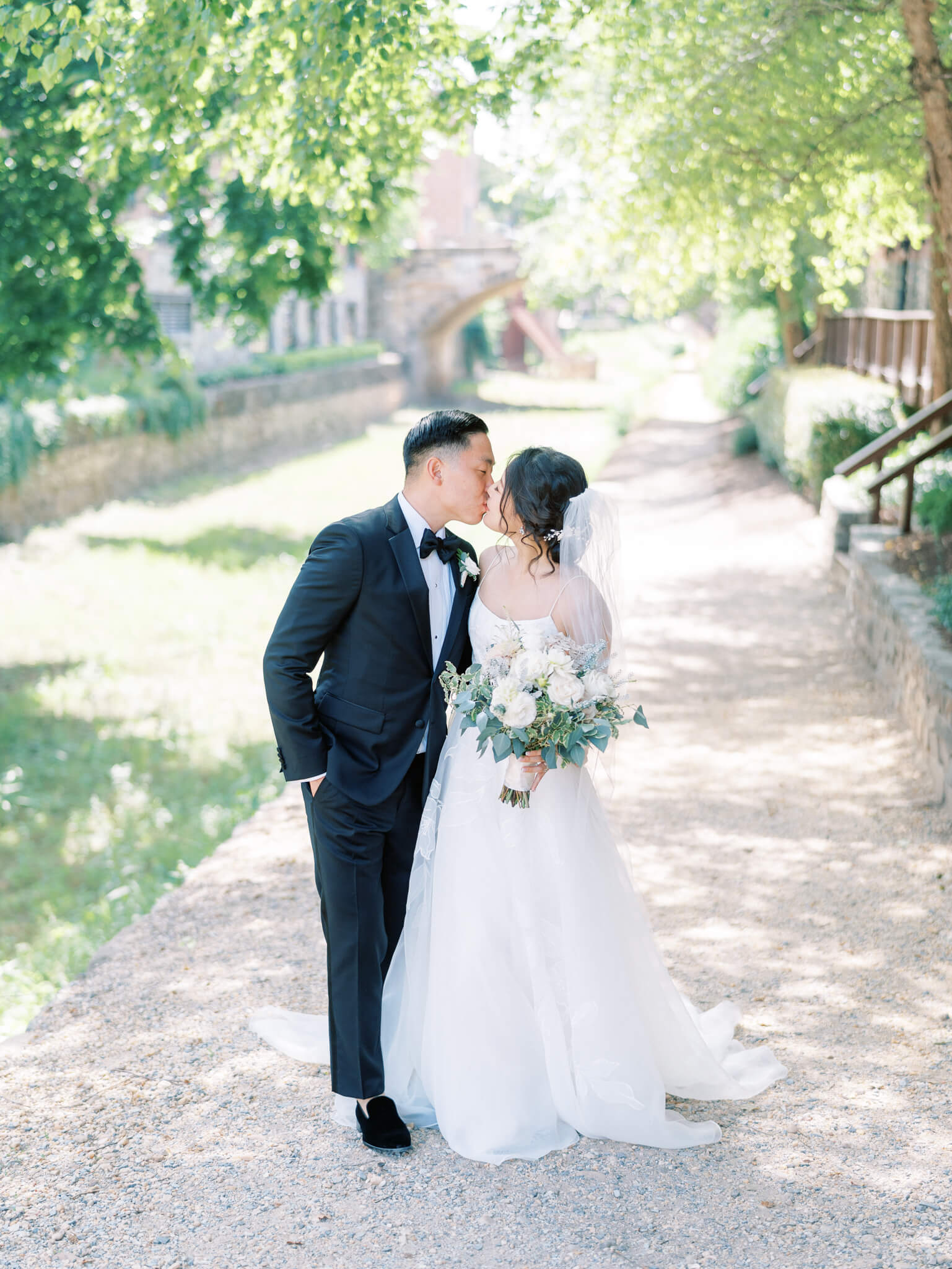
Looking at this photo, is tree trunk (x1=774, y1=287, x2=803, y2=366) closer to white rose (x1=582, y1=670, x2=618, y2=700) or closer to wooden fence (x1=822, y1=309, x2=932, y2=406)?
wooden fence (x1=822, y1=309, x2=932, y2=406)

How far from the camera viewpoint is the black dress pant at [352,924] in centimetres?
334

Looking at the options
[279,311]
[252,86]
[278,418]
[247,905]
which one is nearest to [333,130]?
[252,86]

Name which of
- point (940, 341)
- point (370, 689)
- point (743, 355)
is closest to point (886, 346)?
point (940, 341)

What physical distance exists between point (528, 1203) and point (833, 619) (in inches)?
314

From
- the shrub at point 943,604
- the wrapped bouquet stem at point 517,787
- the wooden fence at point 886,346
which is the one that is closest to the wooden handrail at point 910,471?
the shrub at point 943,604

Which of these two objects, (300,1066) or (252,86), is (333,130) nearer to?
(252,86)

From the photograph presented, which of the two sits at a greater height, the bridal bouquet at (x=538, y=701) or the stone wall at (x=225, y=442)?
the bridal bouquet at (x=538, y=701)

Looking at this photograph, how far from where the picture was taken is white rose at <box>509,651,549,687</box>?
317 cm

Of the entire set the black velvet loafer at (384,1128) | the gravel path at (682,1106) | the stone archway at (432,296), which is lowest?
the gravel path at (682,1106)

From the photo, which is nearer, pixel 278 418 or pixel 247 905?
pixel 247 905

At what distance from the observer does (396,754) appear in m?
3.40

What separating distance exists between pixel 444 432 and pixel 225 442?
22.9 metres

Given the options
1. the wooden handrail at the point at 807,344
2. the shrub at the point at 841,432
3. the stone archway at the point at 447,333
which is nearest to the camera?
the shrub at the point at 841,432

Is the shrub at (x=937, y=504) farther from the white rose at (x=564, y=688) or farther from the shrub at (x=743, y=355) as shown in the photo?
the shrub at (x=743, y=355)
